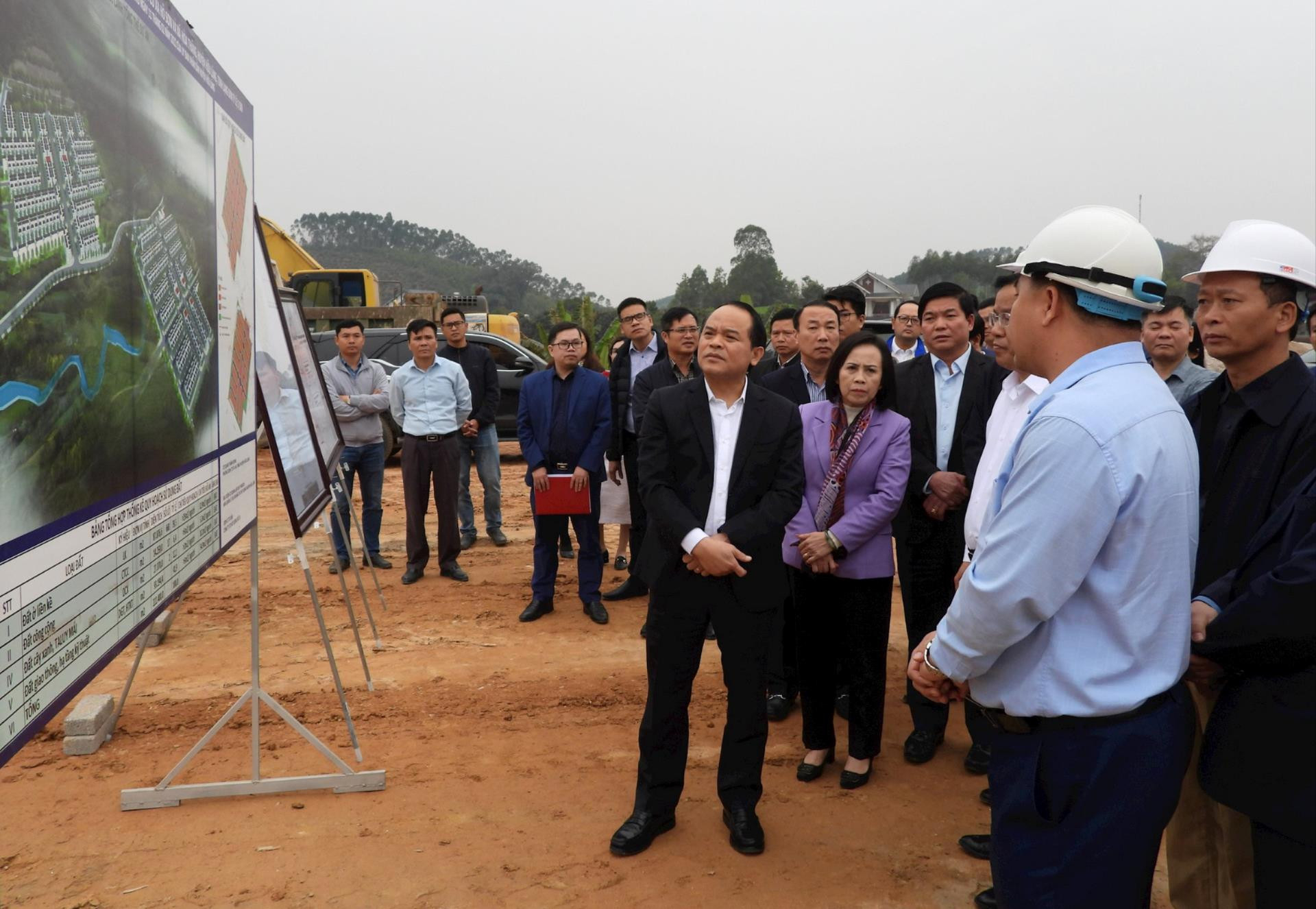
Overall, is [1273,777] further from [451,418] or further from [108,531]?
[451,418]

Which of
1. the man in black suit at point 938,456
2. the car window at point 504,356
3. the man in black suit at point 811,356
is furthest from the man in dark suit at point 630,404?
the car window at point 504,356

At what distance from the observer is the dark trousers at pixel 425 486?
7020 mm

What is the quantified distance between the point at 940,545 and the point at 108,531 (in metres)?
3.16

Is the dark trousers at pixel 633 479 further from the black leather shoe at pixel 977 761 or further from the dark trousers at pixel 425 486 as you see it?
the black leather shoe at pixel 977 761

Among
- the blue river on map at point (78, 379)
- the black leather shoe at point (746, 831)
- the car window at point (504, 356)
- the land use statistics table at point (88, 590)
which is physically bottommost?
the black leather shoe at point (746, 831)

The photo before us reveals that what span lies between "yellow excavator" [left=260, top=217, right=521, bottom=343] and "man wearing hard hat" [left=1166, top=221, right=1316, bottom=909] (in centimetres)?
1463

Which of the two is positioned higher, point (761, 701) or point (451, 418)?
point (451, 418)

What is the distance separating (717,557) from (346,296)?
730 inches

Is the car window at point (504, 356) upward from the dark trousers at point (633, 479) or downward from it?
upward

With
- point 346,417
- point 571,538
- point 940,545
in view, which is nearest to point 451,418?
point 346,417

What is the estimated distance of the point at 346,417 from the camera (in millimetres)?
7148

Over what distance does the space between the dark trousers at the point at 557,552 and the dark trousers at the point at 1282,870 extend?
14.9 ft

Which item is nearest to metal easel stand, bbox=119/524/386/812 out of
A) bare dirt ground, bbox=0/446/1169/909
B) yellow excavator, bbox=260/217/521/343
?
bare dirt ground, bbox=0/446/1169/909

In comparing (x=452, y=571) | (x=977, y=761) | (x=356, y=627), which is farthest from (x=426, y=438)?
(x=977, y=761)
